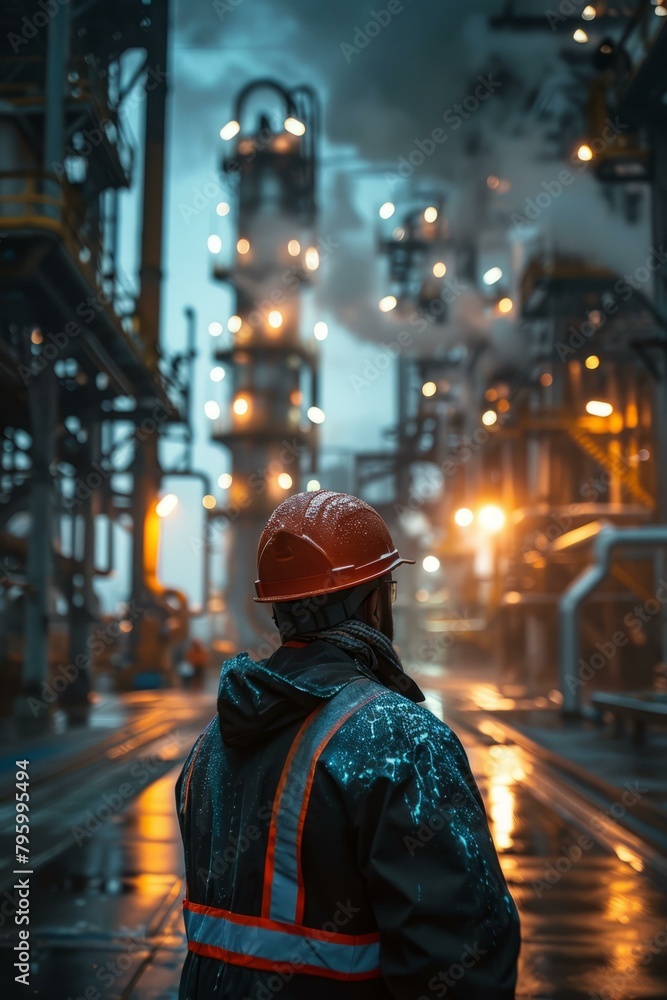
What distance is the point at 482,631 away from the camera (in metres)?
41.4

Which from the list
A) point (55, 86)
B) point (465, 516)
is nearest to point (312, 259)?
point (465, 516)

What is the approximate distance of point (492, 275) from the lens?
44.7m

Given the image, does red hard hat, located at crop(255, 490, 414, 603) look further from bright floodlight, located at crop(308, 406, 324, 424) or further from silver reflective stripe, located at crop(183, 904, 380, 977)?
bright floodlight, located at crop(308, 406, 324, 424)

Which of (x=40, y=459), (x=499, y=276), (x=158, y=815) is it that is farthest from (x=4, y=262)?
(x=499, y=276)

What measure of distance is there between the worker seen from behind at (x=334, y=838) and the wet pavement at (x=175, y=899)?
10.1 ft

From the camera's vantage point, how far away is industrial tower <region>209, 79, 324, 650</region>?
41.1 meters

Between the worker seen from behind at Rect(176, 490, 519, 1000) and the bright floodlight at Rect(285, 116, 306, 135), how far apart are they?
44.1 metres

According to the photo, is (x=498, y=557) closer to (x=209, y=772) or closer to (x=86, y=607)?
(x=86, y=607)

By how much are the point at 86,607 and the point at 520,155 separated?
57.0 feet

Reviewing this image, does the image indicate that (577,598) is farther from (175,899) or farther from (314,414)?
(314,414)

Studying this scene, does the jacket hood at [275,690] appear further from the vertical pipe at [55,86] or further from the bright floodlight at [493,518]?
the bright floodlight at [493,518]

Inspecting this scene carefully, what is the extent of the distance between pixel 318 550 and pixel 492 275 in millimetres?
44186

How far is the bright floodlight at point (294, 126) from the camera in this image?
4344cm

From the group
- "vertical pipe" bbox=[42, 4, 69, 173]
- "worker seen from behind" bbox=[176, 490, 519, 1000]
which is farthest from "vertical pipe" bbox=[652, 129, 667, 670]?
"worker seen from behind" bbox=[176, 490, 519, 1000]
